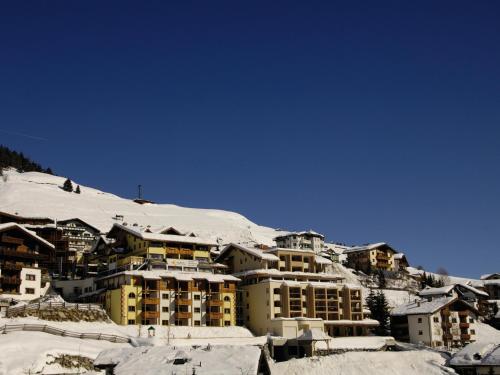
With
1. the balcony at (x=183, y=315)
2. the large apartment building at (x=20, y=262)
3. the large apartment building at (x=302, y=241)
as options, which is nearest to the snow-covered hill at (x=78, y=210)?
the large apartment building at (x=302, y=241)

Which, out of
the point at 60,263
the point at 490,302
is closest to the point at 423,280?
the point at 490,302

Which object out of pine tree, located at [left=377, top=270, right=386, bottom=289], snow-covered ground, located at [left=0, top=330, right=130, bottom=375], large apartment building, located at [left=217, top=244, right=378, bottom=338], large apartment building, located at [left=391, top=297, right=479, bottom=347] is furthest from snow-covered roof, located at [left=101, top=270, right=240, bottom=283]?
pine tree, located at [left=377, top=270, right=386, bottom=289]

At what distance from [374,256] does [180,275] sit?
3063 inches

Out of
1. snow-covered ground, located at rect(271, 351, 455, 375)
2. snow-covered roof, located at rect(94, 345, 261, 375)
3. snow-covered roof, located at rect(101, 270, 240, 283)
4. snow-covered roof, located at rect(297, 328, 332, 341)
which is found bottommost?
snow-covered ground, located at rect(271, 351, 455, 375)

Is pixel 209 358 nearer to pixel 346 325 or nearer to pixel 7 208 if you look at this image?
pixel 346 325

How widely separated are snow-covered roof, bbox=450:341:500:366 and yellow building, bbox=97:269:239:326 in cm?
3182

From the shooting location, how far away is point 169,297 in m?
93.6

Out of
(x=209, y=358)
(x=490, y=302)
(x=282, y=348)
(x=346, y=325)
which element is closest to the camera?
(x=209, y=358)

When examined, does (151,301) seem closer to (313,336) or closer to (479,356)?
(313,336)

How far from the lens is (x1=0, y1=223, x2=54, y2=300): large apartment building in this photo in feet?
305

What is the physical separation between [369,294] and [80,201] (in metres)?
97.7

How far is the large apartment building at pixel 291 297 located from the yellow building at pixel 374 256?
49848mm

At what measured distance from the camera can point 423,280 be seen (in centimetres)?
15338

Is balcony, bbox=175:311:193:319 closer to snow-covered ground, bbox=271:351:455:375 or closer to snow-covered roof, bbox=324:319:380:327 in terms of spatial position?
snow-covered ground, bbox=271:351:455:375
